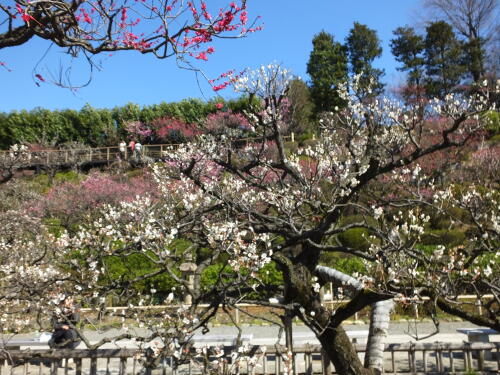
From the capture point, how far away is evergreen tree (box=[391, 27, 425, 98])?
27.7 m

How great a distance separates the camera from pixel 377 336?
193 inches

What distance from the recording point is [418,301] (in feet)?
13.9

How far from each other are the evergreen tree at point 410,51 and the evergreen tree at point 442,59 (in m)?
0.43

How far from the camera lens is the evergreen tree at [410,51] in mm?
27688

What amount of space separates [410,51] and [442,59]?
1993 millimetres

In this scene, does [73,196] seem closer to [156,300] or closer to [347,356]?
[156,300]

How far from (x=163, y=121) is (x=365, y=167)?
28183 mm

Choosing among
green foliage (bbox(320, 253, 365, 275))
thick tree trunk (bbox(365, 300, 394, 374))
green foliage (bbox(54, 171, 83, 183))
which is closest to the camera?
thick tree trunk (bbox(365, 300, 394, 374))

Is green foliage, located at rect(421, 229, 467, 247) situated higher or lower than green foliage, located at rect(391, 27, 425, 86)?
lower

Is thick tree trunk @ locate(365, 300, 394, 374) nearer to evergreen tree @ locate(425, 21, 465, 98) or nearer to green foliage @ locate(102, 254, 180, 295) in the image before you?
green foliage @ locate(102, 254, 180, 295)

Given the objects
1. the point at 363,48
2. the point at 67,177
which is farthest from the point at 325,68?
the point at 67,177

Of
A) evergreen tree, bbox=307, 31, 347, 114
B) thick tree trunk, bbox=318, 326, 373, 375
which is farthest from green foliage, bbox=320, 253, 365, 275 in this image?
evergreen tree, bbox=307, 31, 347, 114

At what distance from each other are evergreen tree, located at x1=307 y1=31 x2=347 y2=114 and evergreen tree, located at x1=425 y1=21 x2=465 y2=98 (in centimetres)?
520

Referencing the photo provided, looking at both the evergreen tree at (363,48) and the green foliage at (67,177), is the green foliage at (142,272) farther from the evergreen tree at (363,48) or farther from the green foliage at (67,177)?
the evergreen tree at (363,48)
